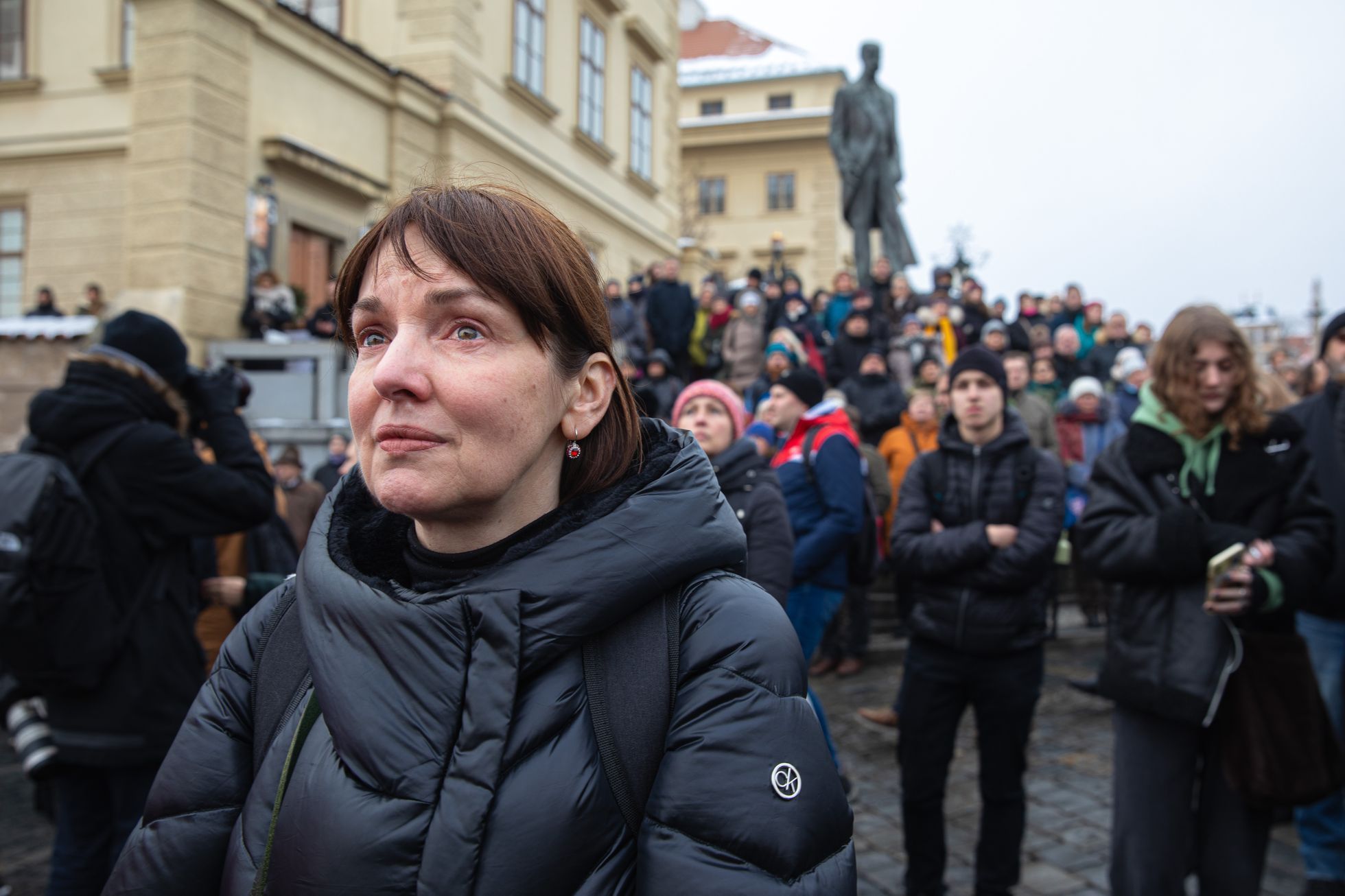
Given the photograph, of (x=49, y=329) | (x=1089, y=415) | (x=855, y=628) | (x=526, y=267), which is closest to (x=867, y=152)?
(x=1089, y=415)

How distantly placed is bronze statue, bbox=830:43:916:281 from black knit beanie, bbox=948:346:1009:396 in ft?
36.7

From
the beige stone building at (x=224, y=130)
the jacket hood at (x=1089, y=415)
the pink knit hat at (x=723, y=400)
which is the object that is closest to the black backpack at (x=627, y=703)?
the pink knit hat at (x=723, y=400)

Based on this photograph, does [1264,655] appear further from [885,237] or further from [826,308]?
[885,237]

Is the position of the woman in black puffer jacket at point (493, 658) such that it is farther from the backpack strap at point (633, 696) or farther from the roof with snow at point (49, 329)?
the roof with snow at point (49, 329)

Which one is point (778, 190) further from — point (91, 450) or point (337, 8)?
point (91, 450)

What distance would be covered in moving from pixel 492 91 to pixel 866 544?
1541 centimetres

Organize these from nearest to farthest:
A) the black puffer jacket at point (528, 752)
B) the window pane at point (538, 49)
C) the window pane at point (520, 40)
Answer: the black puffer jacket at point (528, 752) < the window pane at point (520, 40) < the window pane at point (538, 49)

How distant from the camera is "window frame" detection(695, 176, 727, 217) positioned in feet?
145

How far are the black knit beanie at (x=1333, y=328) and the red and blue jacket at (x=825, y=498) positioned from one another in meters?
1.99

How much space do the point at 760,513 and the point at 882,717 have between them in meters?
2.82

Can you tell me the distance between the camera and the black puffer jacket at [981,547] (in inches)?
146

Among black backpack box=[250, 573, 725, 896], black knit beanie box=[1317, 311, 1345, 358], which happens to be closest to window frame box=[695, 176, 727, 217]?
black knit beanie box=[1317, 311, 1345, 358]

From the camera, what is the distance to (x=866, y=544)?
5.76 m

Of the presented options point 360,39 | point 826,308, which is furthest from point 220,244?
point 826,308
